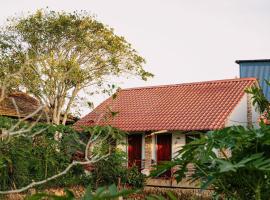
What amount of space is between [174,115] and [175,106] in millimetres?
1320

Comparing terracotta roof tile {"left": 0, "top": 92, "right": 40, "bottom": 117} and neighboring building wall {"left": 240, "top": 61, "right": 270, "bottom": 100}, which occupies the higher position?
neighboring building wall {"left": 240, "top": 61, "right": 270, "bottom": 100}

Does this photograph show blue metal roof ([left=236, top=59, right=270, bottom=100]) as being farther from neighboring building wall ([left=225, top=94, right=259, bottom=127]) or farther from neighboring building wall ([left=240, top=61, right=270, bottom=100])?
neighboring building wall ([left=225, top=94, right=259, bottom=127])

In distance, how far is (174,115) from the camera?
80.2ft

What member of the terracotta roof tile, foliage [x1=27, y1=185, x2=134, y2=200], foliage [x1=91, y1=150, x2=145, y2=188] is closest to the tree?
the terracotta roof tile

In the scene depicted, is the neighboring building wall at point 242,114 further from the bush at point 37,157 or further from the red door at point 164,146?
the bush at point 37,157

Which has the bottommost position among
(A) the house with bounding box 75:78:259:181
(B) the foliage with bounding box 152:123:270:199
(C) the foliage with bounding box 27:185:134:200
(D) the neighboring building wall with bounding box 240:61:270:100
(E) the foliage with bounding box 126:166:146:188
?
(E) the foliage with bounding box 126:166:146:188

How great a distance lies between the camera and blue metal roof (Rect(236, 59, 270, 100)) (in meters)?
29.4

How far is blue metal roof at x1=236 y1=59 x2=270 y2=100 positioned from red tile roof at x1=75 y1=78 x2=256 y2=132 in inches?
147

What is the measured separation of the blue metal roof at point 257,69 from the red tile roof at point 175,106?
12.2 feet

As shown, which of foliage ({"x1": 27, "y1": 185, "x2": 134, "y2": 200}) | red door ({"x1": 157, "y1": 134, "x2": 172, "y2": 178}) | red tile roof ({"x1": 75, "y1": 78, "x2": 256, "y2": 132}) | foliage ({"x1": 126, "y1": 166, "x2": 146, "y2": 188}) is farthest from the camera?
red door ({"x1": 157, "y1": 134, "x2": 172, "y2": 178})

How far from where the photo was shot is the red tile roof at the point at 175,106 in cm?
2309

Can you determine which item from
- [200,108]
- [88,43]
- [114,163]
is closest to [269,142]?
[114,163]

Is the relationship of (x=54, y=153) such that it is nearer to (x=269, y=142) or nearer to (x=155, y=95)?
(x=269, y=142)

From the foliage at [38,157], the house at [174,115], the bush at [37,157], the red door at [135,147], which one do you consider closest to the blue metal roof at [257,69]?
the house at [174,115]
